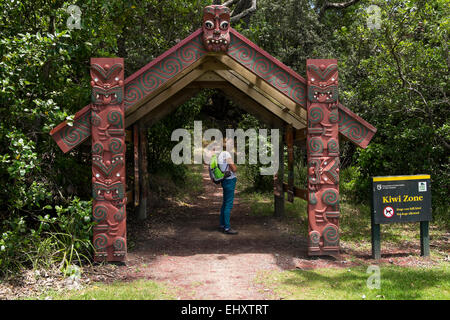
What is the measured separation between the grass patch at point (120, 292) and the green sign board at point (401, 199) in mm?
3543

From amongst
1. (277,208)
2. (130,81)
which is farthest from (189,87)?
(277,208)

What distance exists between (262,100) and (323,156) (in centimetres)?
251

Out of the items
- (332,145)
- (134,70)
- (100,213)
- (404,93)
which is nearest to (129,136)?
(134,70)

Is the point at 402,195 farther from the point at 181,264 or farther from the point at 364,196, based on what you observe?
the point at 364,196

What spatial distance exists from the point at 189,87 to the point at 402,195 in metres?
4.82

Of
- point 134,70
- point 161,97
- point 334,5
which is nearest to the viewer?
point 161,97

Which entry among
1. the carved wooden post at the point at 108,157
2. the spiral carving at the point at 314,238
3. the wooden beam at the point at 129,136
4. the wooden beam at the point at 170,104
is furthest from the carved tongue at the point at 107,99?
the spiral carving at the point at 314,238

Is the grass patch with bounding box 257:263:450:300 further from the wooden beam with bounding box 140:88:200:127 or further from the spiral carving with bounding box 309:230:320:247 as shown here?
the wooden beam with bounding box 140:88:200:127

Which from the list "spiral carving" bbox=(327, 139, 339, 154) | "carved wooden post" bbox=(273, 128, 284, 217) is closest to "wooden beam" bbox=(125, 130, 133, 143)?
"carved wooden post" bbox=(273, 128, 284, 217)

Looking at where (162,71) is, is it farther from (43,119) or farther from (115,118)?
(43,119)

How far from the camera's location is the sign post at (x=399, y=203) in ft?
20.2

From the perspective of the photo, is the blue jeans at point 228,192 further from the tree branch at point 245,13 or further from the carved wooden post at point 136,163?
→ the tree branch at point 245,13

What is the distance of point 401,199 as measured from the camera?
6211 millimetres

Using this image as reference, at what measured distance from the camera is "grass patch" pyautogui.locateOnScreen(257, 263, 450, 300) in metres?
4.68
